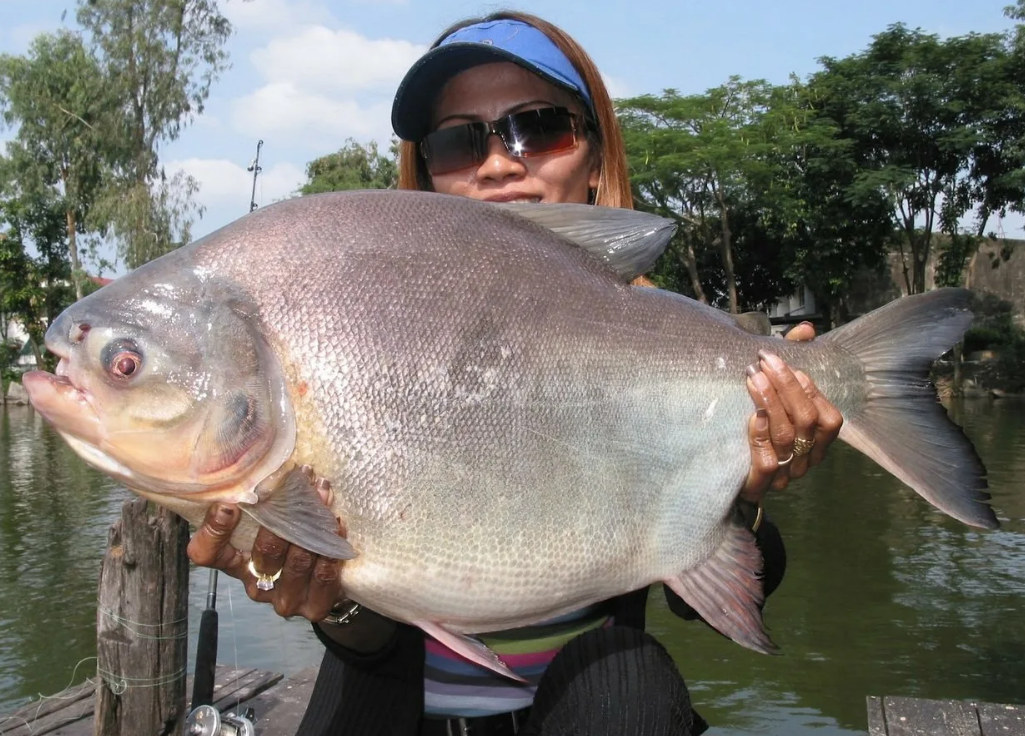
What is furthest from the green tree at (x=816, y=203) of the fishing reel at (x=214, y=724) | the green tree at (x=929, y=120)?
the fishing reel at (x=214, y=724)

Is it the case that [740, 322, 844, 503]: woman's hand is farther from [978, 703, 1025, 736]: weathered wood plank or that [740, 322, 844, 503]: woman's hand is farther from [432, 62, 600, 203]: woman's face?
[978, 703, 1025, 736]: weathered wood plank

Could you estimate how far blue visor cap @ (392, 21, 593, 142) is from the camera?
2.63 m

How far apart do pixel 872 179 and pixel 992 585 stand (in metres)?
20.2

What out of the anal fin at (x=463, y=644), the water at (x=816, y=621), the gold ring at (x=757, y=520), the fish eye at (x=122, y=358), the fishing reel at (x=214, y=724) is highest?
the fish eye at (x=122, y=358)

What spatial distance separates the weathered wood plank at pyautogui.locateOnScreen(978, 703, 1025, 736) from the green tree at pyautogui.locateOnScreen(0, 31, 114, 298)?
31.0 metres

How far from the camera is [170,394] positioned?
1.73 m

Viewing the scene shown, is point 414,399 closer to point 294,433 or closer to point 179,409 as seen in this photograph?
point 294,433

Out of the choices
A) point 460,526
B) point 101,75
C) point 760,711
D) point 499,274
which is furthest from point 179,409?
point 101,75

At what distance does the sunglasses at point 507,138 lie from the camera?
2.72m

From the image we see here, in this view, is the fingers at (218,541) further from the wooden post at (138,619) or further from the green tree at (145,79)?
the green tree at (145,79)

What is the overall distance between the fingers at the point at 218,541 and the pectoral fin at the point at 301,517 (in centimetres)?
6

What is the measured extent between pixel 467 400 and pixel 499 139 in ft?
3.79

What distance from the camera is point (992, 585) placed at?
8.94 meters

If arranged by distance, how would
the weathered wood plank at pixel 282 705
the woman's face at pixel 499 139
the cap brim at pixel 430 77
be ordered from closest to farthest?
the cap brim at pixel 430 77 < the woman's face at pixel 499 139 < the weathered wood plank at pixel 282 705
